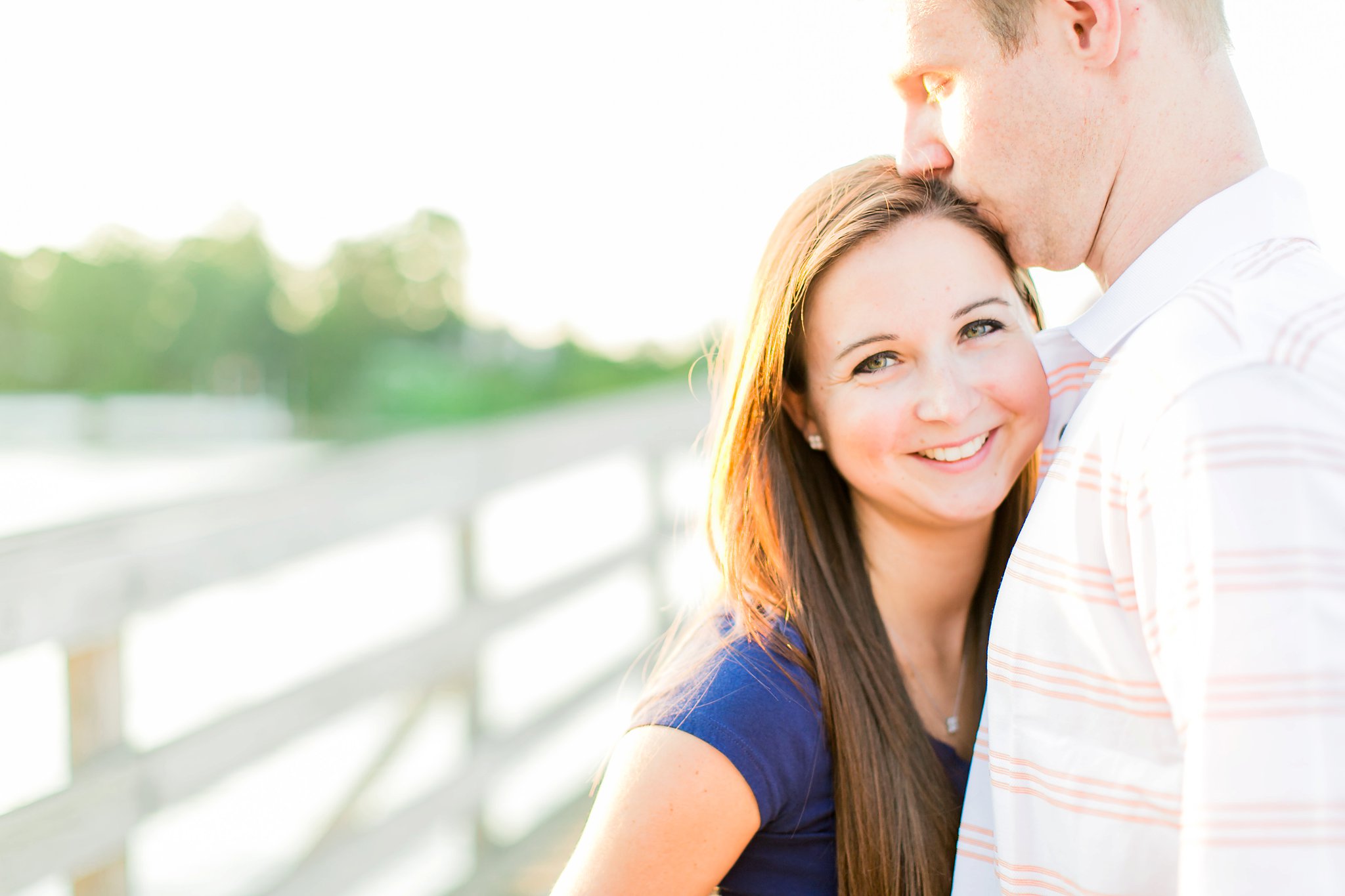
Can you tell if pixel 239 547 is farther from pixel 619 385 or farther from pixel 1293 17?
pixel 619 385

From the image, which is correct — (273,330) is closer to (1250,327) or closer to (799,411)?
(799,411)

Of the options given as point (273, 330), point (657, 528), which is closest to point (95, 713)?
point (657, 528)

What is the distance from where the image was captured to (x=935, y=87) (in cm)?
142

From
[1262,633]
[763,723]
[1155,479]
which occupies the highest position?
[1155,479]

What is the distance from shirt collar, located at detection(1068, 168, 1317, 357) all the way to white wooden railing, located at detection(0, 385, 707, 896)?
154 centimetres

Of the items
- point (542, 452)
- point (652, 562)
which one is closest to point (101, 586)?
point (542, 452)

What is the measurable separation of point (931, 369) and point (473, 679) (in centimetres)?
204

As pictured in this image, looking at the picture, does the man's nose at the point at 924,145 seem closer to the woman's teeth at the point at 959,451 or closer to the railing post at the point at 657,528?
the woman's teeth at the point at 959,451

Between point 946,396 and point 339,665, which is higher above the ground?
point 946,396

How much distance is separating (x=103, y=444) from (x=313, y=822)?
4299 cm

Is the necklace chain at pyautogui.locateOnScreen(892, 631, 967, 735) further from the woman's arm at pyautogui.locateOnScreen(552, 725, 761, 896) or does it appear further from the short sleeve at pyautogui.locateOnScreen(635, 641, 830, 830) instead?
the woman's arm at pyautogui.locateOnScreen(552, 725, 761, 896)

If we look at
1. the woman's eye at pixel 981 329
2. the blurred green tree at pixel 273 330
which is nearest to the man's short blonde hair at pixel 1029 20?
the woman's eye at pixel 981 329

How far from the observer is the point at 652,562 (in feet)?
14.5

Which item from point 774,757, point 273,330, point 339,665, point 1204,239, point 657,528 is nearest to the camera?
point 1204,239
